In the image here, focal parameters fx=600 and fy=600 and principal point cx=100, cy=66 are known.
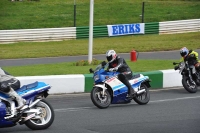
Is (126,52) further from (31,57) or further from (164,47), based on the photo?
(31,57)

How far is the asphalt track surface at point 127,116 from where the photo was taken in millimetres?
10688

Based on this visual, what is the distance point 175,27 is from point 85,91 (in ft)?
67.0

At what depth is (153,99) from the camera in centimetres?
1509

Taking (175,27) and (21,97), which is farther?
(175,27)

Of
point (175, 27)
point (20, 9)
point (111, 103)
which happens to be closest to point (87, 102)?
point (111, 103)

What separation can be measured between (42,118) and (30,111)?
0.32 m

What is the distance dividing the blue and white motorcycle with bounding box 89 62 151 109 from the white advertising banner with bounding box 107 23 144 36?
19971mm

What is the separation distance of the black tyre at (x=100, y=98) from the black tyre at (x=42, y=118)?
2.75m

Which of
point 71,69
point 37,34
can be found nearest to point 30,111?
point 71,69

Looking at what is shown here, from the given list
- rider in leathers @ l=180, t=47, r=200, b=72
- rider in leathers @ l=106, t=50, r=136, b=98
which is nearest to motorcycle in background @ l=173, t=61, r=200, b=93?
rider in leathers @ l=180, t=47, r=200, b=72

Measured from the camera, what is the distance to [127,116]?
483 inches

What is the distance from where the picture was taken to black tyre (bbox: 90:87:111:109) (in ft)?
43.2

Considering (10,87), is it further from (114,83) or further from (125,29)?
(125,29)

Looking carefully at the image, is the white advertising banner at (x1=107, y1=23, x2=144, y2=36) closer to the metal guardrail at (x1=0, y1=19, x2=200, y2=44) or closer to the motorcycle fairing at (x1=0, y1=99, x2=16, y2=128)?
the metal guardrail at (x1=0, y1=19, x2=200, y2=44)
